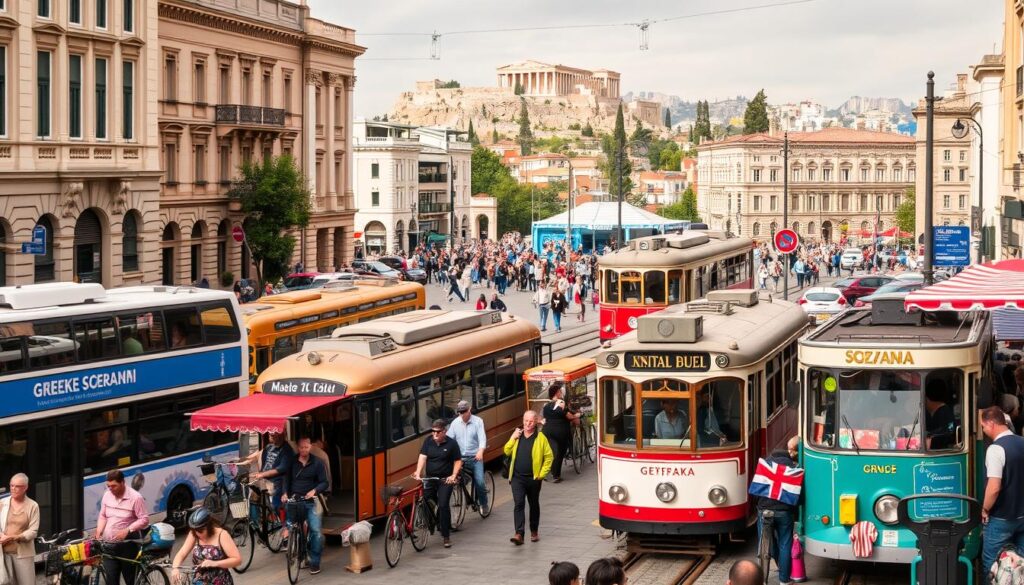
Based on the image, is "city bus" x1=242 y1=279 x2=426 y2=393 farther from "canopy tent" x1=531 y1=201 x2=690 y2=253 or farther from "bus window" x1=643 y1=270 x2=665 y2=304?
"canopy tent" x1=531 y1=201 x2=690 y2=253

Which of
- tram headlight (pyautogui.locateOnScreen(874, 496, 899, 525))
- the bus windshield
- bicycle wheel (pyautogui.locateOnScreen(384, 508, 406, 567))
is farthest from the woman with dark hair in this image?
tram headlight (pyautogui.locateOnScreen(874, 496, 899, 525))

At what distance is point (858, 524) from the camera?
1498 centimetres

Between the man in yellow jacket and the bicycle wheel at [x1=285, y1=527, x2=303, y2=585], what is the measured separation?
2.64 meters

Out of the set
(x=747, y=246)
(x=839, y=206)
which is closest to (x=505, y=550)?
(x=747, y=246)

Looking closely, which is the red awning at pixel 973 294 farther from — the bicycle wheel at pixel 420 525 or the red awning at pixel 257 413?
the red awning at pixel 257 413

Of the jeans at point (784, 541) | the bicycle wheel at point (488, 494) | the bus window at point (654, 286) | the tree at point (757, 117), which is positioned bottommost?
the bicycle wheel at point (488, 494)

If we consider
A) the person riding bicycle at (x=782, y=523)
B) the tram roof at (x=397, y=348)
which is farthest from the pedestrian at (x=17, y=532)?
the person riding bicycle at (x=782, y=523)

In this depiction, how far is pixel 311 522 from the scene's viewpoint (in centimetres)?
1694

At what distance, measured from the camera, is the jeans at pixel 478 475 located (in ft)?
63.4

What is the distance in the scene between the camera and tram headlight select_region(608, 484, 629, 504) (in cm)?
1666

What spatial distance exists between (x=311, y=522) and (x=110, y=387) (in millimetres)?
3361

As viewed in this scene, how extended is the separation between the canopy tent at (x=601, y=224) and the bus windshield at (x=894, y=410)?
59357mm

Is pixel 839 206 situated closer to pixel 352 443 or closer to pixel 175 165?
pixel 175 165

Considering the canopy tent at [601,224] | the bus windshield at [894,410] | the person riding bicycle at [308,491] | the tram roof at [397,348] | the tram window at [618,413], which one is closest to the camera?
the bus windshield at [894,410]
